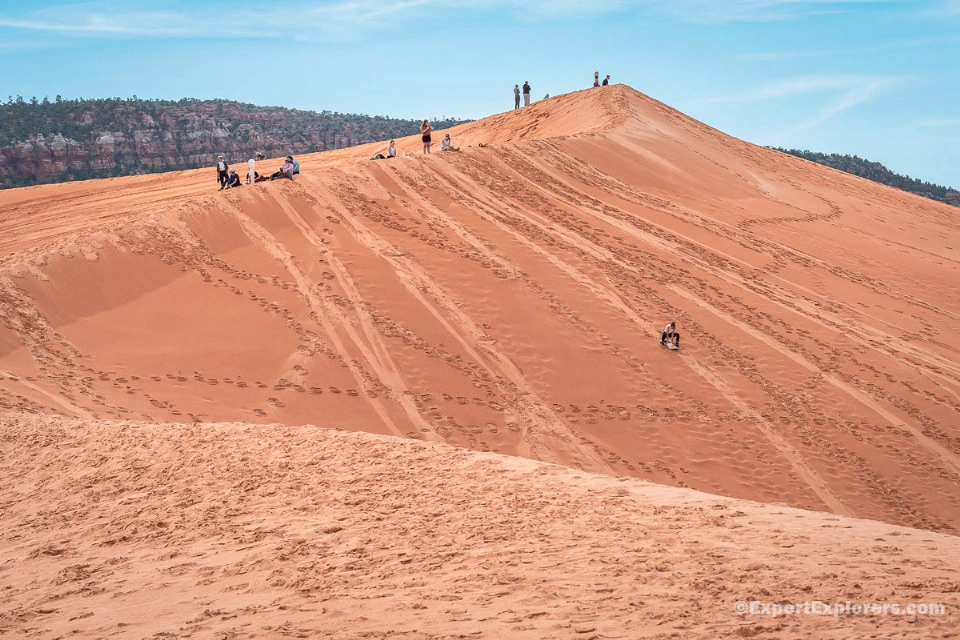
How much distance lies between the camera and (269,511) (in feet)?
22.8

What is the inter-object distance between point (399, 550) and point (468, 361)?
7.48 metres

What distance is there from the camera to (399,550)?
240 inches

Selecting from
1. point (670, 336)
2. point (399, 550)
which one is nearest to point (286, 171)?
point (670, 336)

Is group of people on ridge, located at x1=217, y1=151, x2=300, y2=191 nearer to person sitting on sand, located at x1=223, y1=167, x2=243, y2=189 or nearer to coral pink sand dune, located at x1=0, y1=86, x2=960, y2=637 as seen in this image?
person sitting on sand, located at x1=223, y1=167, x2=243, y2=189

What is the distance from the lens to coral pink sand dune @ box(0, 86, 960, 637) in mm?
6266

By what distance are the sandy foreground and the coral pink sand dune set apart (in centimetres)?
5

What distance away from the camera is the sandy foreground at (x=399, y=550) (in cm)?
488

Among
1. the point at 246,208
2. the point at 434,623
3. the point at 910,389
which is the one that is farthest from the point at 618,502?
the point at 246,208

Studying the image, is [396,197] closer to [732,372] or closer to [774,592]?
[732,372]

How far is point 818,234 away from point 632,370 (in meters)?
12.6

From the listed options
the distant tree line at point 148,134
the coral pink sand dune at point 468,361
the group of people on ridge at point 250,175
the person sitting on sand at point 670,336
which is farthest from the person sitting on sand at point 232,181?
the distant tree line at point 148,134

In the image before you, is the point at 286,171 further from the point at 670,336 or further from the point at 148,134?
the point at 148,134

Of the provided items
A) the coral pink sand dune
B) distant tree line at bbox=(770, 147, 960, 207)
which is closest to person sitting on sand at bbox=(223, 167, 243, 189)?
the coral pink sand dune

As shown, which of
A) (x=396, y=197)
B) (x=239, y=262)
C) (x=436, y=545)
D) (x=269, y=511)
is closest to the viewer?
(x=436, y=545)
